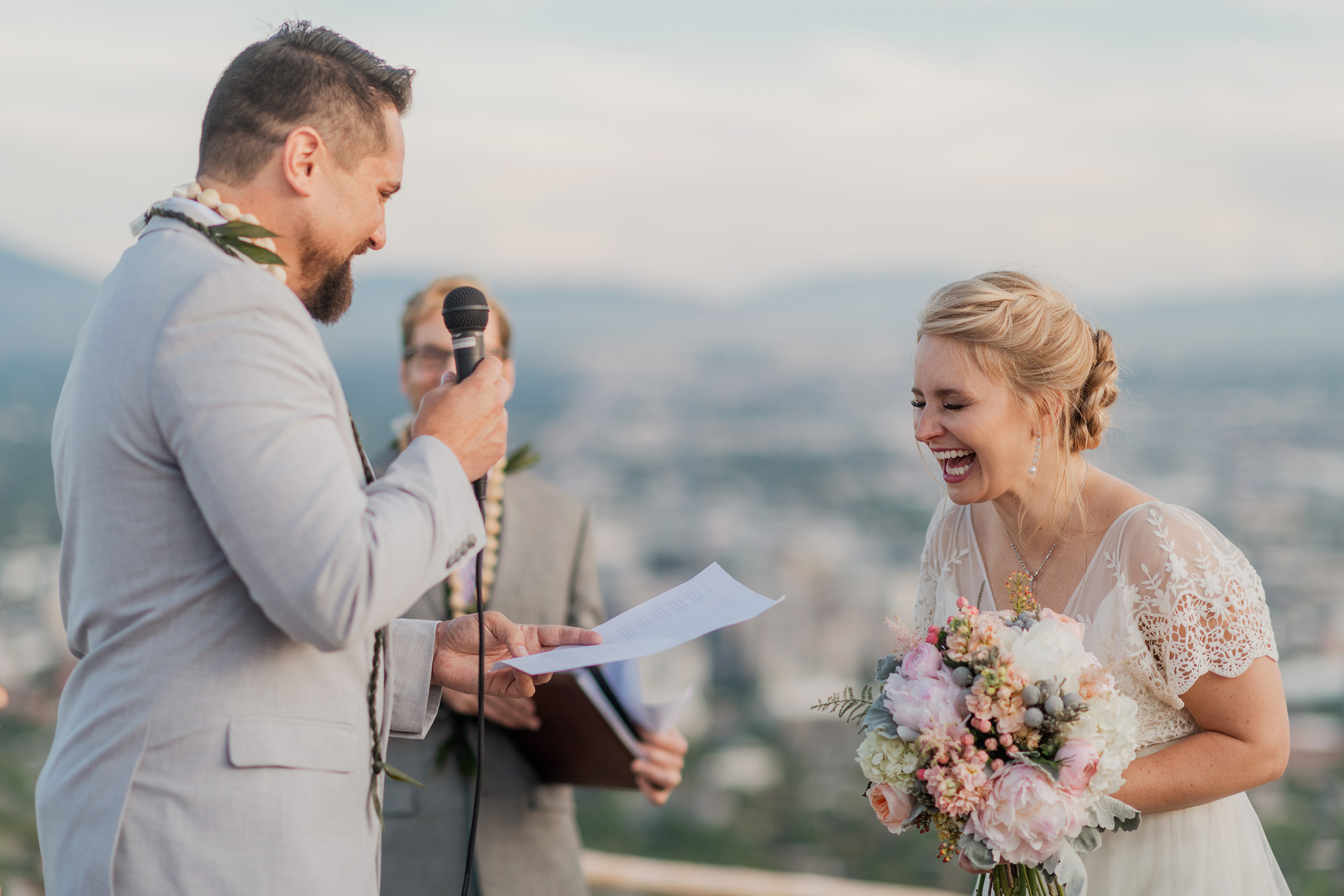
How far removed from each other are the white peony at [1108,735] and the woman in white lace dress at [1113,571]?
31 cm

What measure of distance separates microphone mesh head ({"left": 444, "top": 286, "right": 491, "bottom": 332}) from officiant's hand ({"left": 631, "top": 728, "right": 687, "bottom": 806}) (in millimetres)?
1796

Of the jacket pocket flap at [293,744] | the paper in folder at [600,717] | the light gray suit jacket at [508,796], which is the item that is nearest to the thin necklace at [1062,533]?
the paper in folder at [600,717]

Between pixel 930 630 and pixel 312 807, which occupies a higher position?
pixel 930 630

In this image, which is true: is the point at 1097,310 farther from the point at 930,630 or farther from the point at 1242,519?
the point at 1242,519

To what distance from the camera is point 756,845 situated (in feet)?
40.8

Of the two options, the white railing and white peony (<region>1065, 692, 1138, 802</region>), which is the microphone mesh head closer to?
white peony (<region>1065, 692, 1138, 802</region>)

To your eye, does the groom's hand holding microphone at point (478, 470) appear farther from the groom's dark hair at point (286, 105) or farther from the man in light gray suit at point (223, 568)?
the groom's dark hair at point (286, 105)

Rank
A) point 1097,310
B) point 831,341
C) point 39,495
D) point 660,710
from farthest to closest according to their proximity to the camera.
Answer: point 831,341
point 39,495
point 660,710
point 1097,310

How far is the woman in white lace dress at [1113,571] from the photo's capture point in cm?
225

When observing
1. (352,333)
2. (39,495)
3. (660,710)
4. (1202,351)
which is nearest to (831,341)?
(1202,351)

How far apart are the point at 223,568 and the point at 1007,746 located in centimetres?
148

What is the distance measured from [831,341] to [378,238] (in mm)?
31070

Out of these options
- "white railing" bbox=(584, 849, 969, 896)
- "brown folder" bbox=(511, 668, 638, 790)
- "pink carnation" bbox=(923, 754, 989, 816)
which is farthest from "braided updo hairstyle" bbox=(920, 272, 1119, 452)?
"white railing" bbox=(584, 849, 969, 896)

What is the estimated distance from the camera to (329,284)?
1942 millimetres
